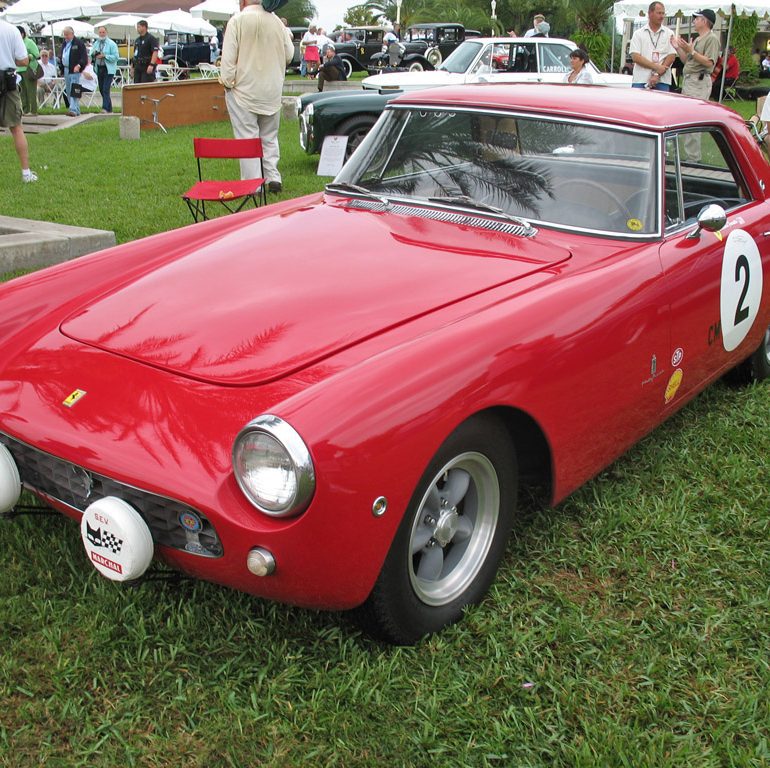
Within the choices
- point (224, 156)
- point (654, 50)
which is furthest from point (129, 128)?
point (654, 50)

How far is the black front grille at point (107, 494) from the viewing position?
2160 mm

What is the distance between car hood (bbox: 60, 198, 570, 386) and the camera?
2494 mm

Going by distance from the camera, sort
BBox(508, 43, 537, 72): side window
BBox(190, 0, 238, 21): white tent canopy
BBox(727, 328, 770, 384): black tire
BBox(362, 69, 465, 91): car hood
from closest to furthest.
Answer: BBox(727, 328, 770, 384): black tire, BBox(362, 69, 465, 91): car hood, BBox(508, 43, 537, 72): side window, BBox(190, 0, 238, 21): white tent canopy

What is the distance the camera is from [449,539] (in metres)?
2.50

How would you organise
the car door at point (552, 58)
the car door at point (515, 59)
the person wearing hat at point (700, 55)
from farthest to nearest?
the car door at point (552, 58)
the car door at point (515, 59)
the person wearing hat at point (700, 55)

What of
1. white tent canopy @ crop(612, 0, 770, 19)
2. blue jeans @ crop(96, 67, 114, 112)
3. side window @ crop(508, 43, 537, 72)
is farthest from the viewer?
white tent canopy @ crop(612, 0, 770, 19)

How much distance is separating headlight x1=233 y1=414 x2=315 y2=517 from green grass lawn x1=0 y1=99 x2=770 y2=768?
1.86 ft

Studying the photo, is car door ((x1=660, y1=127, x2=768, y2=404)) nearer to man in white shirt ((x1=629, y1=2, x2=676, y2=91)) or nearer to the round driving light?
the round driving light

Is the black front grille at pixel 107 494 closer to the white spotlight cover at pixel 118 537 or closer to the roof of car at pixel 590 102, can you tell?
the white spotlight cover at pixel 118 537

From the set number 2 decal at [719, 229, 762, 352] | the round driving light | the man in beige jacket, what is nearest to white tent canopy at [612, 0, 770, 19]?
the man in beige jacket

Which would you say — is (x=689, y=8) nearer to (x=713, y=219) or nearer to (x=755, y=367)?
(x=755, y=367)

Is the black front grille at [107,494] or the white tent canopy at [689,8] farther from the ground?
the white tent canopy at [689,8]

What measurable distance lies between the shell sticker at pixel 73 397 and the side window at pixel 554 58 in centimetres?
1187

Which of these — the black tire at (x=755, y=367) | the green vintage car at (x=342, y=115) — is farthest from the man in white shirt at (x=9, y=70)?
the black tire at (x=755, y=367)
